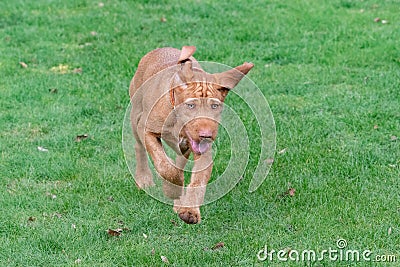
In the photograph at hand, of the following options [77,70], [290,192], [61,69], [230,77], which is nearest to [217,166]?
[290,192]

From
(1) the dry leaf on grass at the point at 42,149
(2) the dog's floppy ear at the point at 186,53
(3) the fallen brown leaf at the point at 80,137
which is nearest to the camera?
(2) the dog's floppy ear at the point at 186,53

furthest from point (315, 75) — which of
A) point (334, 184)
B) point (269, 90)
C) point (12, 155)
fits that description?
point (12, 155)

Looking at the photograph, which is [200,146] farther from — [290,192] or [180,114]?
[290,192]

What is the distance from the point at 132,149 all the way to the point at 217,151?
1051mm

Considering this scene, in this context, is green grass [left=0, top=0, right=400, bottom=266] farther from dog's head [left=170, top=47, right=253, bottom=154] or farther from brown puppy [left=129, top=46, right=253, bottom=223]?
dog's head [left=170, top=47, right=253, bottom=154]

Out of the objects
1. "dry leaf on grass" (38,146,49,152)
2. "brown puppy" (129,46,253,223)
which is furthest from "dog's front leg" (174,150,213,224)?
"dry leaf on grass" (38,146,49,152)

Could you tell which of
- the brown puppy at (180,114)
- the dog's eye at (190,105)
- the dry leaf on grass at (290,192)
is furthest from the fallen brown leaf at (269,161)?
the dog's eye at (190,105)

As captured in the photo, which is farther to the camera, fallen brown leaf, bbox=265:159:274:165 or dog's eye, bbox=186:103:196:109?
fallen brown leaf, bbox=265:159:274:165

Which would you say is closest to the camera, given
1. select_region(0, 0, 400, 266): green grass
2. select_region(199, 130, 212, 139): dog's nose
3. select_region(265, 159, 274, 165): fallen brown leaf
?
select_region(199, 130, 212, 139): dog's nose

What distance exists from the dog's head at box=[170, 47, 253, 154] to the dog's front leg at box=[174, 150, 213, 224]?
430 millimetres

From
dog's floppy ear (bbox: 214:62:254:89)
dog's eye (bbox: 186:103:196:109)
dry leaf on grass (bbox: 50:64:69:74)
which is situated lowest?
dry leaf on grass (bbox: 50:64:69:74)

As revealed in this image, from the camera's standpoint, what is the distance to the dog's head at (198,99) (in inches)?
228

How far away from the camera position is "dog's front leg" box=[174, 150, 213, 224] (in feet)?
20.9

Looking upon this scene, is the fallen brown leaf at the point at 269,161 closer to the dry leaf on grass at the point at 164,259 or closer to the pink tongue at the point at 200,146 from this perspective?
the pink tongue at the point at 200,146
